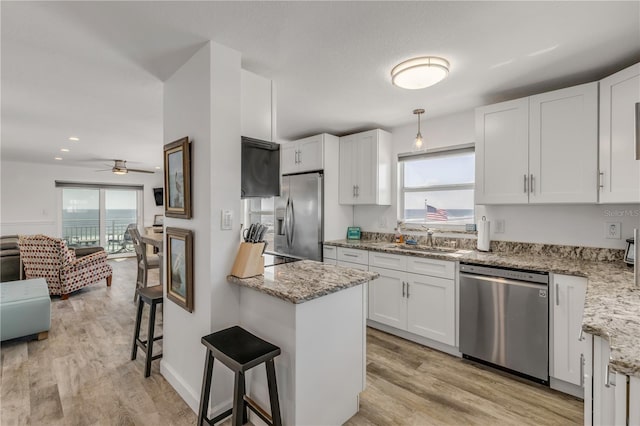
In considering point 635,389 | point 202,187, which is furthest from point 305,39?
point 635,389

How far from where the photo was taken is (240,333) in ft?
5.74

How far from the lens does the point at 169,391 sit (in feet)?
7.16

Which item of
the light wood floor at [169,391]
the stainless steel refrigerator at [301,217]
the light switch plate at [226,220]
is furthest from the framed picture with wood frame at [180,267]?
the stainless steel refrigerator at [301,217]

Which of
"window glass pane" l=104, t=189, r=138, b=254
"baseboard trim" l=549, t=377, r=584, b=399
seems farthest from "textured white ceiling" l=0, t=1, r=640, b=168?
"window glass pane" l=104, t=189, r=138, b=254

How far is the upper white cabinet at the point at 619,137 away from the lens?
1.96m

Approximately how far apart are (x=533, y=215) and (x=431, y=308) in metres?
1.31

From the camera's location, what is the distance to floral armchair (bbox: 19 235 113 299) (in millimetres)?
4141

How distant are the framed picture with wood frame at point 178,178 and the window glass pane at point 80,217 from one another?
22.0ft

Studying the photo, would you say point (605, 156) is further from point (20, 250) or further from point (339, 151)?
point (20, 250)

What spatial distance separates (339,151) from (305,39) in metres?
2.19

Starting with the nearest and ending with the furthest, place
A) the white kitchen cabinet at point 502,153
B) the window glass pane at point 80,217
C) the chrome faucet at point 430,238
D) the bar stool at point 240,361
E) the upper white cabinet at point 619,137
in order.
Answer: the bar stool at point 240,361
the upper white cabinet at point 619,137
the white kitchen cabinet at point 502,153
the chrome faucet at point 430,238
the window glass pane at point 80,217

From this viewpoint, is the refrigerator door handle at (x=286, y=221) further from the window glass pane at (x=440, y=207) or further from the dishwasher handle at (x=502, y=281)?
the dishwasher handle at (x=502, y=281)

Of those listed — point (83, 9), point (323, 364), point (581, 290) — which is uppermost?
point (83, 9)

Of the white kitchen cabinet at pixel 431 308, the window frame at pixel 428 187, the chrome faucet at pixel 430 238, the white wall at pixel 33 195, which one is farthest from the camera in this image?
the white wall at pixel 33 195
